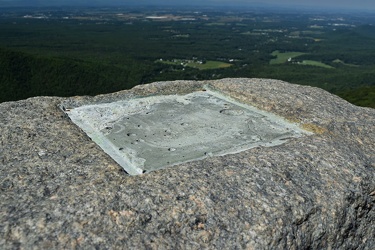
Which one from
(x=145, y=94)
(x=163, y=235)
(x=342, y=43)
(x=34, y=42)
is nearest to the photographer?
(x=163, y=235)

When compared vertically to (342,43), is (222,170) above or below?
above

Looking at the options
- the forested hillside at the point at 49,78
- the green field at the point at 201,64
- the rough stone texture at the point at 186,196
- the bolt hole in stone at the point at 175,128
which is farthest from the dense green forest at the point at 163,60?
the rough stone texture at the point at 186,196

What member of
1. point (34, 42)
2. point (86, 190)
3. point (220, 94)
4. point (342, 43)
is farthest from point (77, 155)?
point (342, 43)

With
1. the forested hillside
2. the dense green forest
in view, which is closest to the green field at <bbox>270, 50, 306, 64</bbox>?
the dense green forest

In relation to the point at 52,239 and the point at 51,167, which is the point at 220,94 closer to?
the point at 51,167

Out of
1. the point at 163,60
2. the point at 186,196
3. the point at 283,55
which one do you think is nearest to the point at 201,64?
the point at 163,60
